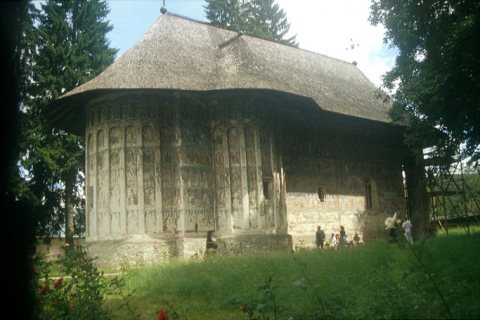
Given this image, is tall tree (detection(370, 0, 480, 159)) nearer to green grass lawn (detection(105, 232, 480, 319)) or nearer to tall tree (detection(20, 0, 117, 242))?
green grass lawn (detection(105, 232, 480, 319))

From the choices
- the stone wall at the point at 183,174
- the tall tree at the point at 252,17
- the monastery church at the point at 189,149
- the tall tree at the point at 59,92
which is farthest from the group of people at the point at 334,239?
the tall tree at the point at 252,17

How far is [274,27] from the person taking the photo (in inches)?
1582

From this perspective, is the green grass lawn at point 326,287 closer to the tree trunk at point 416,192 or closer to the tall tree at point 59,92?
the tall tree at point 59,92

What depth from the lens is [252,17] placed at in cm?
3881

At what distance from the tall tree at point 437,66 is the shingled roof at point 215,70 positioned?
3.35 metres

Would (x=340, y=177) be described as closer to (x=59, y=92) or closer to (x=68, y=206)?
(x=68, y=206)

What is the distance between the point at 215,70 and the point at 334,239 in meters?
8.51

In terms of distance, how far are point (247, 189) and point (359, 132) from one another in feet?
26.6

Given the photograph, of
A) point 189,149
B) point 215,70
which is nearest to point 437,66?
point 215,70

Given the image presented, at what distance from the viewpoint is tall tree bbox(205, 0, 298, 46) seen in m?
37.1

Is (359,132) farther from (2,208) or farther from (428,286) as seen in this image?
(2,208)

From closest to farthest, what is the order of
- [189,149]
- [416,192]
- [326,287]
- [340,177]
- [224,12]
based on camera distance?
[326,287] < [189,149] < [340,177] < [416,192] < [224,12]

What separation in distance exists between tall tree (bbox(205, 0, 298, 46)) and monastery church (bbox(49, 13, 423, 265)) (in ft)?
57.3

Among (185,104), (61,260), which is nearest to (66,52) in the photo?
(185,104)
